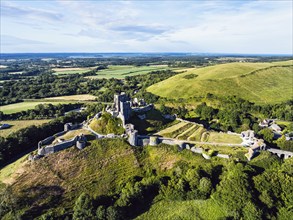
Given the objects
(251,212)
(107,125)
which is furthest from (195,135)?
(251,212)

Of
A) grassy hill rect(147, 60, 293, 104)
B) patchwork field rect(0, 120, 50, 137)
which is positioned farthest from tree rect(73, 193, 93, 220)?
grassy hill rect(147, 60, 293, 104)

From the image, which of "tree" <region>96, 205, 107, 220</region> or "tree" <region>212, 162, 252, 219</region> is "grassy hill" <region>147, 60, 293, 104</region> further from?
"tree" <region>96, 205, 107, 220</region>

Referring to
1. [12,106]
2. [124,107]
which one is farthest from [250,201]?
[12,106]

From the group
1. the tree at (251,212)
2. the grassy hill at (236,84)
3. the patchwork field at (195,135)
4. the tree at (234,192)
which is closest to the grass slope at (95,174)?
the tree at (234,192)

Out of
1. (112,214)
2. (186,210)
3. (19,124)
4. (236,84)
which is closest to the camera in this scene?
(112,214)

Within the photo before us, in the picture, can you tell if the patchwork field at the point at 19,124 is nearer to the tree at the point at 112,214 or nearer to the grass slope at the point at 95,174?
the grass slope at the point at 95,174

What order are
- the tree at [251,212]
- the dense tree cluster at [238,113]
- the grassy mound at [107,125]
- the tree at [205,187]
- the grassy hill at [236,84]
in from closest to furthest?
the tree at [251,212]
the tree at [205,187]
the grassy mound at [107,125]
the dense tree cluster at [238,113]
the grassy hill at [236,84]

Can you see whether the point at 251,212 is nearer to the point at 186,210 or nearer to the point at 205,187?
the point at 205,187

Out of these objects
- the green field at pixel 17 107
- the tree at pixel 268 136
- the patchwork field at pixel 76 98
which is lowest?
the patchwork field at pixel 76 98
